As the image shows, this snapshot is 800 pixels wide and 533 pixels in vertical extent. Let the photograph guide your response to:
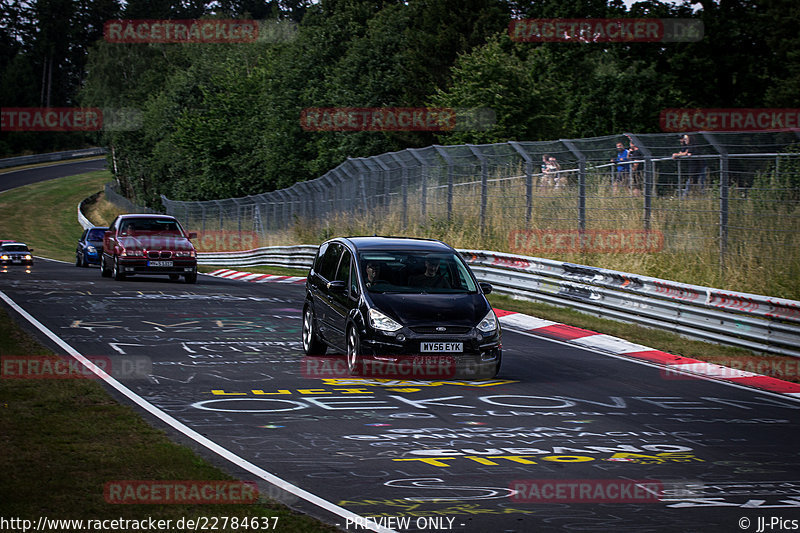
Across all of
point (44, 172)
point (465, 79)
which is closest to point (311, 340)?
point (465, 79)

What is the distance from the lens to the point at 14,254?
4284 cm

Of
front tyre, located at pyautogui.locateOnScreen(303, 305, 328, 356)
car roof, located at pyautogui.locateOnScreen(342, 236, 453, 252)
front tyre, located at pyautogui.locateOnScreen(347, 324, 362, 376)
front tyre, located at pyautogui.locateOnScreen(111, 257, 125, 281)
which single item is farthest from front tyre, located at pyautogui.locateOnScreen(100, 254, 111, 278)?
front tyre, located at pyautogui.locateOnScreen(347, 324, 362, 376)

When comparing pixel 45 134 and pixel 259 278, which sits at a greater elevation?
pixel 45 134

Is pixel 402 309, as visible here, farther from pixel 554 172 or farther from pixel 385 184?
pixel 385 184

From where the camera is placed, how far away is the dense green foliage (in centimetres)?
4203

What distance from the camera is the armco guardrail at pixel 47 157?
109312 mm

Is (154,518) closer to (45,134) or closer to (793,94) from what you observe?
(793,94)

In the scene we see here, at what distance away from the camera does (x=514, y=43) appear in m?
50.8

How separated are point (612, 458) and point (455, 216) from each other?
1752cm

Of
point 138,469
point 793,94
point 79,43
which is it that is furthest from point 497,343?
point 79,43

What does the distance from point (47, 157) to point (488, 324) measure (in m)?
113

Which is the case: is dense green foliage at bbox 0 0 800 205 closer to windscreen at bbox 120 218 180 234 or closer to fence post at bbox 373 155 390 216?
fence post at bbox 373 155 390 216

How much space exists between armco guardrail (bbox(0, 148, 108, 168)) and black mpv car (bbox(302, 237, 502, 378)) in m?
104

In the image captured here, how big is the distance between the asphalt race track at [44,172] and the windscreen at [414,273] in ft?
289
